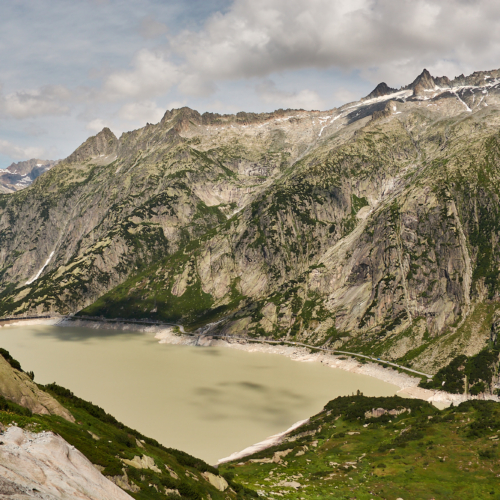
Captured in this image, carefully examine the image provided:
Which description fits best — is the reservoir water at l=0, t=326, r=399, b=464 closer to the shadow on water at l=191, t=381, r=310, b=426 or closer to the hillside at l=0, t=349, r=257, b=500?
the shadow on water at l=191, t=381, r=310, b=426

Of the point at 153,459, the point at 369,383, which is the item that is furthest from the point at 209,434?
the point at 369,383

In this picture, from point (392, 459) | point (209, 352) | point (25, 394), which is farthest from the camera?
point (209, 352)

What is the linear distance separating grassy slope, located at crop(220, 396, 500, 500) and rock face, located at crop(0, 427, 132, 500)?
36014mm

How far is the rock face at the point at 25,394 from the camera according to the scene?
36.3 meters

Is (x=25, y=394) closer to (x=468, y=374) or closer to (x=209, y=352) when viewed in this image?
(x=468, y=374)

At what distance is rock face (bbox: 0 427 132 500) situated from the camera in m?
20.5

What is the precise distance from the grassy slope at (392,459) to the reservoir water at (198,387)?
15637 millimetres

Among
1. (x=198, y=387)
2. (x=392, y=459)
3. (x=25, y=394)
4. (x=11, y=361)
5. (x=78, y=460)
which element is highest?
(x=11, y=361)

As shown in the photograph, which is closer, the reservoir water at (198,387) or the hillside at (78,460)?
the hillside at (78,460)

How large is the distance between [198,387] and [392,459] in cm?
7389

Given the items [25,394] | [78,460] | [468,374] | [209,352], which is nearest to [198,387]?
[209,352]

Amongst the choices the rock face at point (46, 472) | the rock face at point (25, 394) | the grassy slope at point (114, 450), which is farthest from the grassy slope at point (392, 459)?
the rock face at point (46, 472)

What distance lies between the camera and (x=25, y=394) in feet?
126

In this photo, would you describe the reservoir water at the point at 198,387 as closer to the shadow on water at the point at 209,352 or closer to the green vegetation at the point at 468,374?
the shadow on water at the point at 209,352
